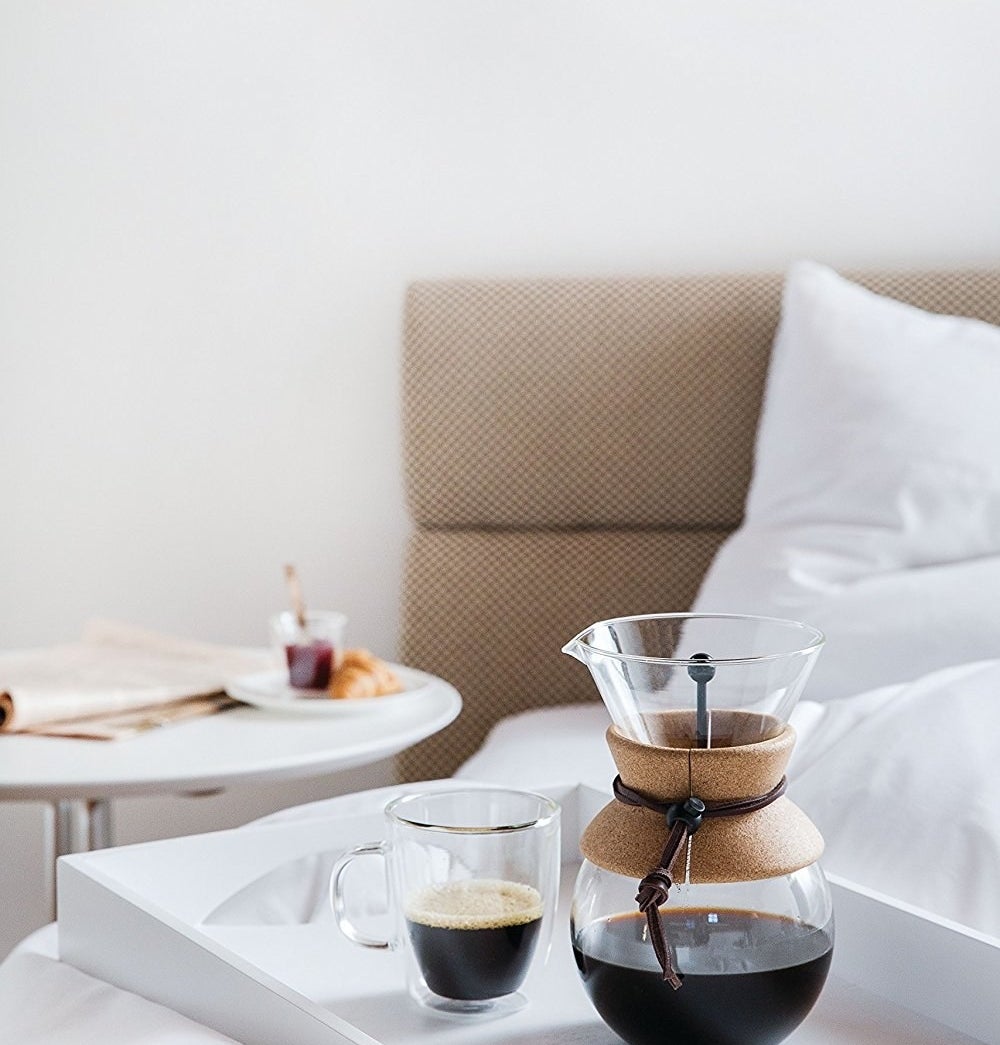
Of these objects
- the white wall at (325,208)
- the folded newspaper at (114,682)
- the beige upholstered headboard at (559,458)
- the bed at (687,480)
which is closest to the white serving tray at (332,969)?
the bed at (687,480)

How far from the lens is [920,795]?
89cm

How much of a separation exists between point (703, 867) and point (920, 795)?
347 millimetres

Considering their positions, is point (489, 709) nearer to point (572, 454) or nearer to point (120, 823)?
point (572, 454)

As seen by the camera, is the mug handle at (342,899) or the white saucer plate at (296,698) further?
the white saucer plate at (296,698)

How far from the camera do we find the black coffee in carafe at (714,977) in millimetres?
591

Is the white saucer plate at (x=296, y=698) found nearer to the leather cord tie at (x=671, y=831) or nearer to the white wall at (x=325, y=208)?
the white wall at (x=325, y=208)

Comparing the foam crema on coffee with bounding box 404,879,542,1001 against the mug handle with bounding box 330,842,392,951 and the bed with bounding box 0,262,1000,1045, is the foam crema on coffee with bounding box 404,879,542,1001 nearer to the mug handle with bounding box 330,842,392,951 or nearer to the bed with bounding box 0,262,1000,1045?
the mug handle with bounding box 330,842,392,951

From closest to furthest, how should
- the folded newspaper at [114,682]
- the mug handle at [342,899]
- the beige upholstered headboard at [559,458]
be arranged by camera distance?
A: the mug handle at [342,899], the folded newspaper at [114,682], the beige upholstered headboard at [559,458]

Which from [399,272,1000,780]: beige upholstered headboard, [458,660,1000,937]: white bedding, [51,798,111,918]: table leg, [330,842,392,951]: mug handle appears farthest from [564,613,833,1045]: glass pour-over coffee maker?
[399,272,1000,780]: beige upholstered headboard

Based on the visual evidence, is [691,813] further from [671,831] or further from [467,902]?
[467,902]

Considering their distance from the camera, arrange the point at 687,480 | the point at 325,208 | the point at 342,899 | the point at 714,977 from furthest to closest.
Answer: the point at 325,208
the point at 687,480
the point at 342,899
the point at 714,977

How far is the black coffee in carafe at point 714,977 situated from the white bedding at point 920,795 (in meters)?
0.27

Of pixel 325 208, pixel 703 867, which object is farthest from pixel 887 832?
pixel 325 208

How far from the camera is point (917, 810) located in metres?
0.89
